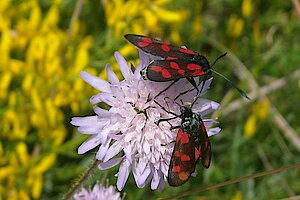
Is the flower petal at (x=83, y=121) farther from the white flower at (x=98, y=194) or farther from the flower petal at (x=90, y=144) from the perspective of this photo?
the white flower at (x=98, y=194)

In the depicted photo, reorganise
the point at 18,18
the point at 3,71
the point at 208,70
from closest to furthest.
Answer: the point at 208,70
the point at 3,71
the point at 18,18

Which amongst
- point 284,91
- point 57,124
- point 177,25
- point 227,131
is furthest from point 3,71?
point 284,91

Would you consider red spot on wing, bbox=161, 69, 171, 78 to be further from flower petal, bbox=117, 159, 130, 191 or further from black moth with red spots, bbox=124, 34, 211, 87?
flower petal, bbox=117, 159, 130, 191

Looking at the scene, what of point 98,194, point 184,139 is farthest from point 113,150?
point 98,194

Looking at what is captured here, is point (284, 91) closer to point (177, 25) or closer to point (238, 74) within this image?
point (238, 74)

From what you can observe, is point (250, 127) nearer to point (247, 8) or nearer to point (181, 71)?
point (247, 8)

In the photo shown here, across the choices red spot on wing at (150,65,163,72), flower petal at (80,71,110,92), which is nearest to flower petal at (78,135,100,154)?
flower petal at (80,71,110,92)

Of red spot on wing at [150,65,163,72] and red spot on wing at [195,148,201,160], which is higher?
red spot on wing at [150,65,163,72]
